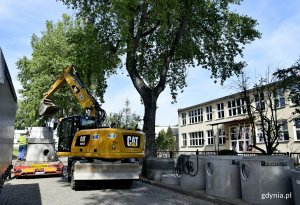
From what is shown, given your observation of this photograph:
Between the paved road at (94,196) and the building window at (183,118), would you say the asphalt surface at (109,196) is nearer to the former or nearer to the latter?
the paved road at (94,196)

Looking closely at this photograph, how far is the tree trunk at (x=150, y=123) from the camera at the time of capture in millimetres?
16672

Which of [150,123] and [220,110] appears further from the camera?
[220,110]

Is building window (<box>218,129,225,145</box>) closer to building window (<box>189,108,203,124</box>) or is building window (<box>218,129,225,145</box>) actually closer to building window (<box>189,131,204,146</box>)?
building window (<box>189,131,204,146</box>)

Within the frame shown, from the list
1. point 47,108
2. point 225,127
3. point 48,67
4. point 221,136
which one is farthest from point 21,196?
point 221,136

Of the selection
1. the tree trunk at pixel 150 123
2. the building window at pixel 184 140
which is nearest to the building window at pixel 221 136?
the building window at pixel 184 140

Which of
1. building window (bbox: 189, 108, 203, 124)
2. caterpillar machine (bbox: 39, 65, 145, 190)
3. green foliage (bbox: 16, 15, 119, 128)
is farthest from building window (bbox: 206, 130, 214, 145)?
caterpillar machine (bbox: 39, 65, 145, 190)

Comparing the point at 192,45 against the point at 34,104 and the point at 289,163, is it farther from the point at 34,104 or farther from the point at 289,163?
the point at 34,104

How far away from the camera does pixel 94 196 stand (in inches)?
406

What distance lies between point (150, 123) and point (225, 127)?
20121mm

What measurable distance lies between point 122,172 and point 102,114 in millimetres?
3499

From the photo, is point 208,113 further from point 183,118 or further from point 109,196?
point 109,196

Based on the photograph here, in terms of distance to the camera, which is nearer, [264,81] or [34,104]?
[264,81]

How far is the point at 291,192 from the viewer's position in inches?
292

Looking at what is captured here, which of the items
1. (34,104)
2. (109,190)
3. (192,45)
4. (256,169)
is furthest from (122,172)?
(34,104)
